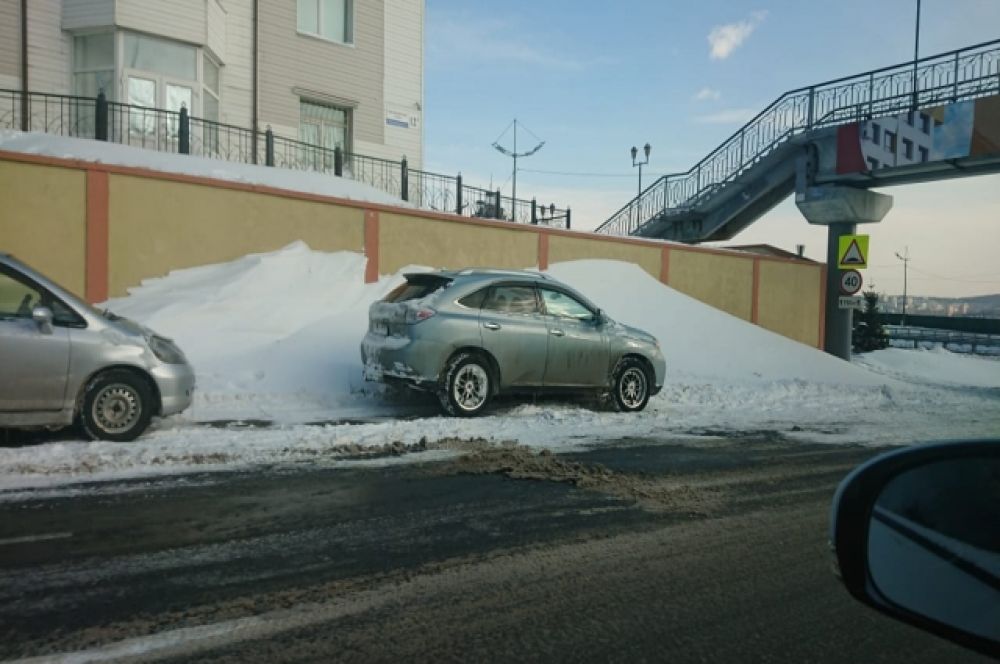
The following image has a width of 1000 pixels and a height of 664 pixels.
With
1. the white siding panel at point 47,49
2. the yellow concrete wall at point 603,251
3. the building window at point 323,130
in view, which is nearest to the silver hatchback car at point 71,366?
the yellow concrete wall at point 603,251

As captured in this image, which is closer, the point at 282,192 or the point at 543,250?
the point at 282,192

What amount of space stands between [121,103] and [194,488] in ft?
48.7

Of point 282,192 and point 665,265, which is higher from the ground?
point 282,192

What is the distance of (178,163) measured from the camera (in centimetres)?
1697

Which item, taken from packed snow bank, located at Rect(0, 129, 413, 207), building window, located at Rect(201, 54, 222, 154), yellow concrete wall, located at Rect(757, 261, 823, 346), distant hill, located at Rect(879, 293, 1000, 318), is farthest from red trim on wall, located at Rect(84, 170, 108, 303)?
distant hill, located at Rect(879, 293, 1000, 318)

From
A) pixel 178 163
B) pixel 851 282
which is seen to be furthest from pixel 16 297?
pixel 851 282

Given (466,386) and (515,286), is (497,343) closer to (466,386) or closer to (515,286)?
(466,386)

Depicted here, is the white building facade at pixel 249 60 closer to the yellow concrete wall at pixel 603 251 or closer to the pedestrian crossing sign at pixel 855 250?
the yellow concrete wall at pixel 603 251

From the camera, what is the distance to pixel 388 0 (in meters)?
25.0

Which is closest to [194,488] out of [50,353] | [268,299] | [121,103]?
[50,353]

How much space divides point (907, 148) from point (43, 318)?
64.5 ft

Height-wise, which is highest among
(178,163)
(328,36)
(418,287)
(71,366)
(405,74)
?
(328,36)

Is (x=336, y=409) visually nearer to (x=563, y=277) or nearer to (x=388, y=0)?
(x=563, y=277)

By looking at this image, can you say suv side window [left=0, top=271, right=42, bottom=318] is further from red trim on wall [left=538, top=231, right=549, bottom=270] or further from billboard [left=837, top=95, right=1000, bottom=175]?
billboard [left=837, top=95, right=1000, bottom=175]
